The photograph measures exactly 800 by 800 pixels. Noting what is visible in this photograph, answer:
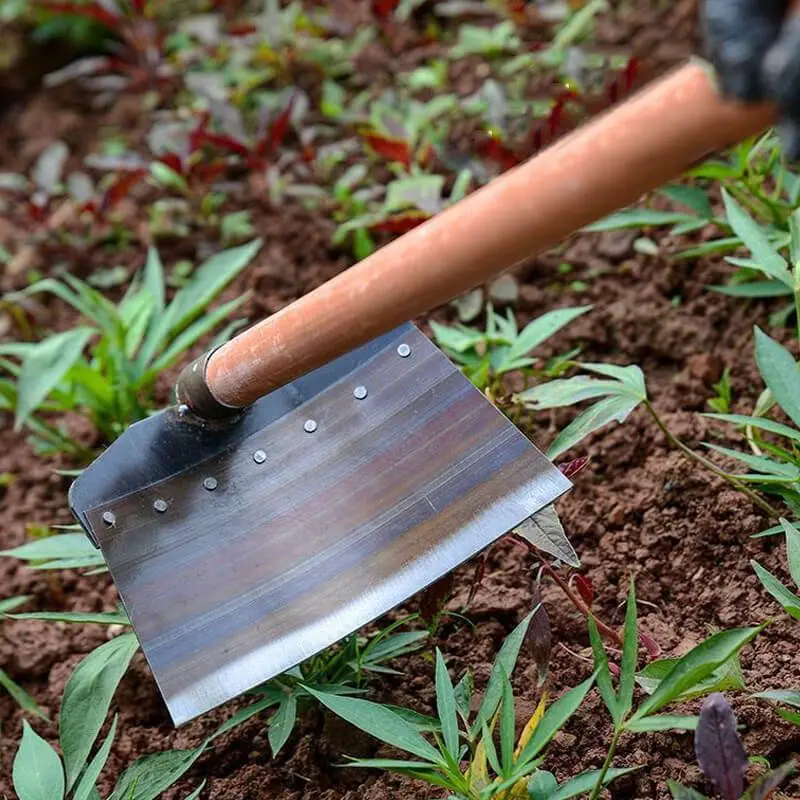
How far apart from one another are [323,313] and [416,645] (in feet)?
1.53

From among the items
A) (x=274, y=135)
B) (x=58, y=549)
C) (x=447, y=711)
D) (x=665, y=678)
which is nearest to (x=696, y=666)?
(x=665, y=678)

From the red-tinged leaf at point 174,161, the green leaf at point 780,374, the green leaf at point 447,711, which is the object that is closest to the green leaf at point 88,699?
the green leaf at point 447,711

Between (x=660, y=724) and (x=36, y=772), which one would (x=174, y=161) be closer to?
(x=36, y=772)

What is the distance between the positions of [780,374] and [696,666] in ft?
1.48

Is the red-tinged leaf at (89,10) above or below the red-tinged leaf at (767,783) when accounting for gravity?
above

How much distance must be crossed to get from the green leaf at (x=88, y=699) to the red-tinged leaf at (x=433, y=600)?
0.34 metres

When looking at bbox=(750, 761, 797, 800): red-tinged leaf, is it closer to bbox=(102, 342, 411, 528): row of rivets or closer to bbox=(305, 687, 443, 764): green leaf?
bbox=(305, 687, 443, 764): green leaf

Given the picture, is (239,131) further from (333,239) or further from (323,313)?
(323,313)

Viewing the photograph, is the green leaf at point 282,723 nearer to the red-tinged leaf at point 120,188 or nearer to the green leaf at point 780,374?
the green leaf at point 780,374

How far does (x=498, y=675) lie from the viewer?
45.2 inches

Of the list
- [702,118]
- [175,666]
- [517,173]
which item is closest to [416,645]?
[175,666]

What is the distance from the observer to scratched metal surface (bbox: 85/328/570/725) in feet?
3.98

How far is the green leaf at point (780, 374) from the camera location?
1.30 meters

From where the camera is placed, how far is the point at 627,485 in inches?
60.2
